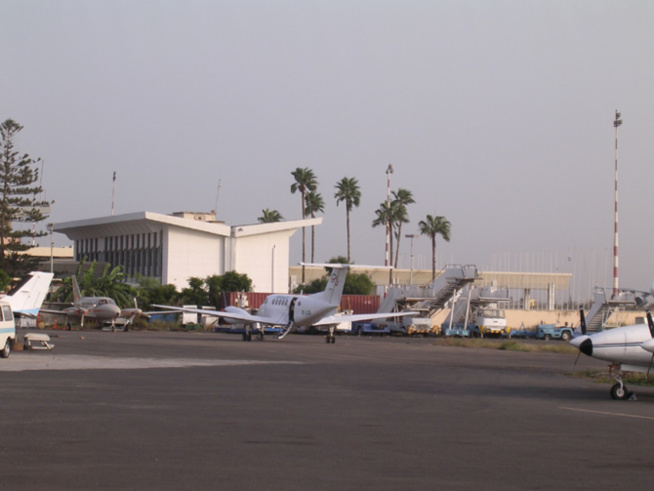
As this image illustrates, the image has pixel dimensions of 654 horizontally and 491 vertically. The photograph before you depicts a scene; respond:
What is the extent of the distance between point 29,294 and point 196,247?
Result: 197ft

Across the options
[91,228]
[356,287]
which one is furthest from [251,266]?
[91,228]

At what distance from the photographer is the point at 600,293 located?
205 feet

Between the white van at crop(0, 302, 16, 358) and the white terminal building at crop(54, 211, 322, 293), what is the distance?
65.8m

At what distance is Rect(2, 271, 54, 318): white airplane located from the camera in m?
37.0

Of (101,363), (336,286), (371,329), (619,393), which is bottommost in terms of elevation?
(371,329)

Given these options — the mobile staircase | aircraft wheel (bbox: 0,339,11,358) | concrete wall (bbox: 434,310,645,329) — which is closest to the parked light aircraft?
the mobile staircase

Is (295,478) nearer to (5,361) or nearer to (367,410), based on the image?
(367,410)

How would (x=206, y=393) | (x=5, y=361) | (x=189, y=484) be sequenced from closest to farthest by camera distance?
(x=189, y=484), (x=206, y=393), (x=5, y=361)

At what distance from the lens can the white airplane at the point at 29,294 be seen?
37.0m

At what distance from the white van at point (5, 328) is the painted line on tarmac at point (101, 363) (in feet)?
1.23

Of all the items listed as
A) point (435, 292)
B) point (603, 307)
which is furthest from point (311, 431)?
point (435, 292)

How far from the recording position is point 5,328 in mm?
27250

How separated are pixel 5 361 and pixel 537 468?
20.6 m

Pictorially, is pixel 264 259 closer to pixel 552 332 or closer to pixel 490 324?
pixel 552 332
